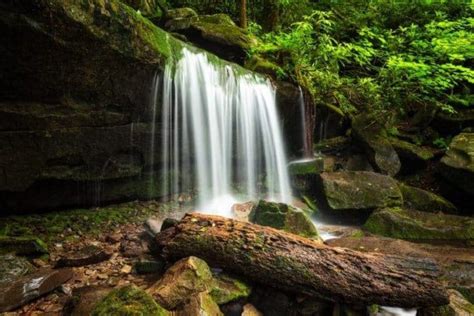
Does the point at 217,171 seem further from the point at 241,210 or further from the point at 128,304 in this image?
the point at 128,304

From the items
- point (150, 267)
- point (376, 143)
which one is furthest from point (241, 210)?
point (376, 143)

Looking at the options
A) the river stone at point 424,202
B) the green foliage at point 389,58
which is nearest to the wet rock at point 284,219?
the river stone at point 424,202

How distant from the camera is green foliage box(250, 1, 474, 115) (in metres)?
8.06

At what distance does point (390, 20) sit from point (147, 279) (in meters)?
12.2

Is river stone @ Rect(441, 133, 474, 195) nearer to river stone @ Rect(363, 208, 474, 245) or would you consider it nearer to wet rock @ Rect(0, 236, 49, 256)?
river stone @ Rect(363, 208, 474, 245)

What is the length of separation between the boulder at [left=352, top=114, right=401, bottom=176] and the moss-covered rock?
273 inches

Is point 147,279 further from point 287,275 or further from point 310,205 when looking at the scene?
point 310,205

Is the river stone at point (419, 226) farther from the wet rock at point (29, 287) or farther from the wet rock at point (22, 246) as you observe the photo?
the wet rock at point (22, 246)

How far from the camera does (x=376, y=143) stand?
8297 millimetres

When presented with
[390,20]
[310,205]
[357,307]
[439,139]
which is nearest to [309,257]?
[357,307]

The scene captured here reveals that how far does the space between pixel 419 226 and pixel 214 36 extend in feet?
19.2

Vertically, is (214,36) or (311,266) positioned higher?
(214,36)

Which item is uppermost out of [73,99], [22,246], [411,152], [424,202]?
[73,99]

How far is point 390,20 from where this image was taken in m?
11.8
